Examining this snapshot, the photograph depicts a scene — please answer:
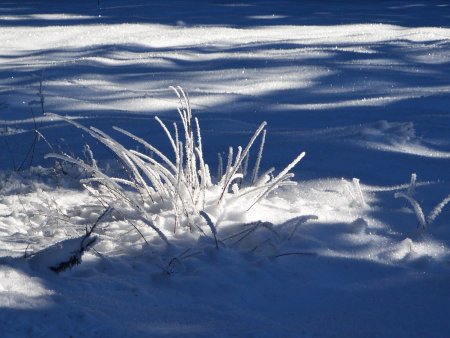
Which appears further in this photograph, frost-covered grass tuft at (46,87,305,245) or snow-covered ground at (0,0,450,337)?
frost-covered grass tuft at (46,87,305,245)

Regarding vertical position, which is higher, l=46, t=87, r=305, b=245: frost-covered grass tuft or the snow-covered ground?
l=46, t=87, r=305, b=245: frost-covered grass tuft

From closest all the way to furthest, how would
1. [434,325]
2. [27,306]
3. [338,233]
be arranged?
1. [27,306]
2. [434,325]
3. [338,233]

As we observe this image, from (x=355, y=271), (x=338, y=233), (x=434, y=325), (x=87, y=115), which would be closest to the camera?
(x=434, y=325)

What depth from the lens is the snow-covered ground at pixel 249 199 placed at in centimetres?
170

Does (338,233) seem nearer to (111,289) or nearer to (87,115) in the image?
(111,289)

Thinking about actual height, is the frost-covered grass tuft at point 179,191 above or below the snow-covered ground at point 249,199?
above

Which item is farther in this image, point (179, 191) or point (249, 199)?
point (249, 199)

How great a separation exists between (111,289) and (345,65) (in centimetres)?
329

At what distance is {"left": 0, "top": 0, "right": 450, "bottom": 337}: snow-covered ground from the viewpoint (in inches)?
66.7

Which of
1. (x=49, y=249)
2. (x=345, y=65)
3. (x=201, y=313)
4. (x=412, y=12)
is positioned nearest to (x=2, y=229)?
(x=49, y=249)

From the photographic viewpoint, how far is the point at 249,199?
2.25 m

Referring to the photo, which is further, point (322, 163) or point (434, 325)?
point (322, 163)

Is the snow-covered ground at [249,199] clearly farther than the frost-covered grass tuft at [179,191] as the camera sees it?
No

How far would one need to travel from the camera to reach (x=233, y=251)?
1.98 m
